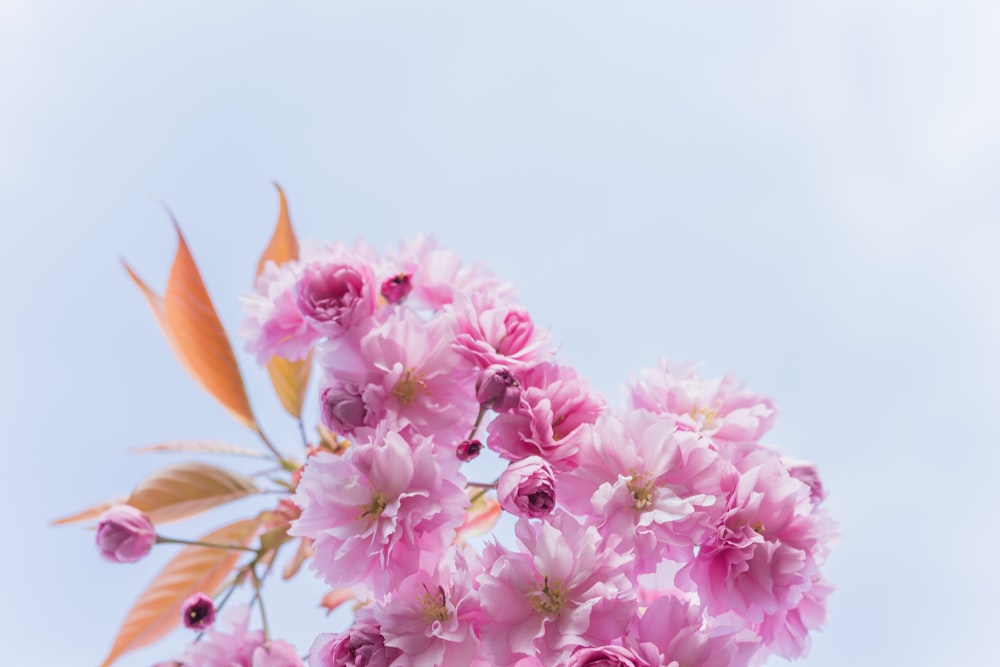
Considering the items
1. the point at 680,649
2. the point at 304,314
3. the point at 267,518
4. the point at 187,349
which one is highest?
the point at 304,314

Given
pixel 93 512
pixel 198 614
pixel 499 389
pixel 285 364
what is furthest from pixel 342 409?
pixel 93 512

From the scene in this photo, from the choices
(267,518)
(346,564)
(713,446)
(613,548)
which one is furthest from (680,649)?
(267,518)

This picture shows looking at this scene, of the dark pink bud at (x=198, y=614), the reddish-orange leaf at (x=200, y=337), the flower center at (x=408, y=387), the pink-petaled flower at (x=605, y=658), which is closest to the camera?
the pink-petaled flower at (x=605, y=658)

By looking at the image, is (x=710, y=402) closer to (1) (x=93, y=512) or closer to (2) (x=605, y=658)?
(2) (x=605, y=658)

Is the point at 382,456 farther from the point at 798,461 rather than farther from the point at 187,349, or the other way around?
the point at 187,349

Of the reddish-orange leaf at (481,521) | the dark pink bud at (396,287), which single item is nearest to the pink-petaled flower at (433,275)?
the dark pink bud at (396,287)

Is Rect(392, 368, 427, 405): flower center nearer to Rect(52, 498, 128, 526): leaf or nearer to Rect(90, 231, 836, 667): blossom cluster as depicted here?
Rect(90, 231, 836, 667): blossom cluster

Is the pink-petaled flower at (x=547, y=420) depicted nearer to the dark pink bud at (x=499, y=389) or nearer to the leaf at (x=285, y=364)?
the dark pink bud at (x=499, y=389)
